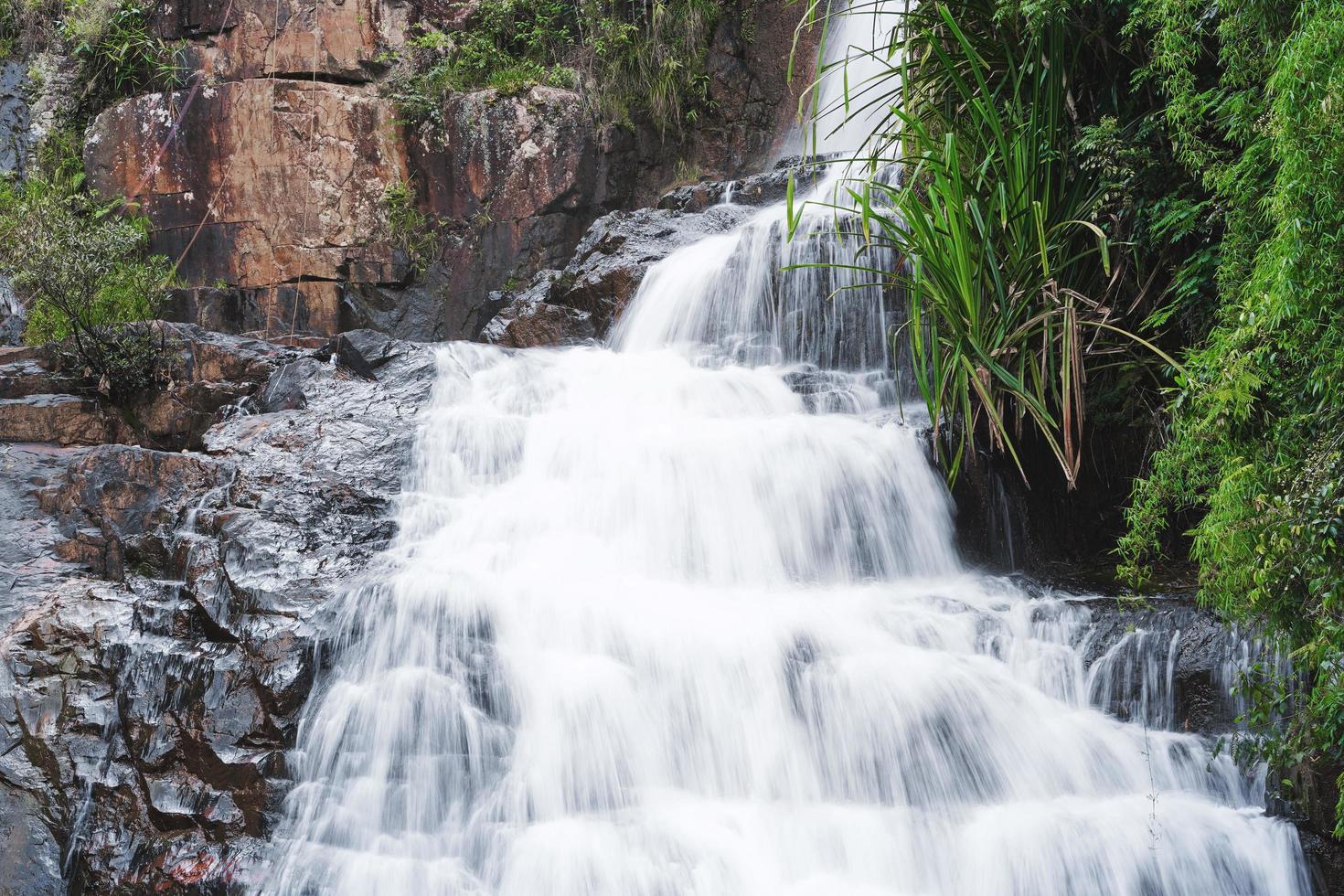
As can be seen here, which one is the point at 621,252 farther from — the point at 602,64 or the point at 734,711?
the point at 734,711

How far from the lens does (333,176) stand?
10562 mm

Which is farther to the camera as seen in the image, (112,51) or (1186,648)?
(112,51)

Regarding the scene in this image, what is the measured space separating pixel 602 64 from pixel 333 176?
3.27 m

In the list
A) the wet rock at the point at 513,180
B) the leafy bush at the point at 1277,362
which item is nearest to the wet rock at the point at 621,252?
the wet rock at the point at 513,180

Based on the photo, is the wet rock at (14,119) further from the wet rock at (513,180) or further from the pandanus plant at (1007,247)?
the pandanus plant at (1007,247)

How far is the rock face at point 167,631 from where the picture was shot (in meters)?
3.91

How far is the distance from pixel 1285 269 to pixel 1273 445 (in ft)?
2.27

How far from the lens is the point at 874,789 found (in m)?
4.04

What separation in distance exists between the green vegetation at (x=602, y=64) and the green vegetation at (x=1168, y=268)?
549cm

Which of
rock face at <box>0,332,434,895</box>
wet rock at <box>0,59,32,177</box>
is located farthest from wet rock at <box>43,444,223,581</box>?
wet rock at <box>0,59,32,177</box>

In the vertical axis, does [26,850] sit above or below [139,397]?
below

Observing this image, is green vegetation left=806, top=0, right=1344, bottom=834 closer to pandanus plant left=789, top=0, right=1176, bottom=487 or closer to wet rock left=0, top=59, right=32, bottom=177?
pandanus plant left=789, top=0, right=1176, bottom=487

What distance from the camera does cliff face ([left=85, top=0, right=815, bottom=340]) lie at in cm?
1035

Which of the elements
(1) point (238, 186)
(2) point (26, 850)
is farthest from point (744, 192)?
(2) point (26, 850)
